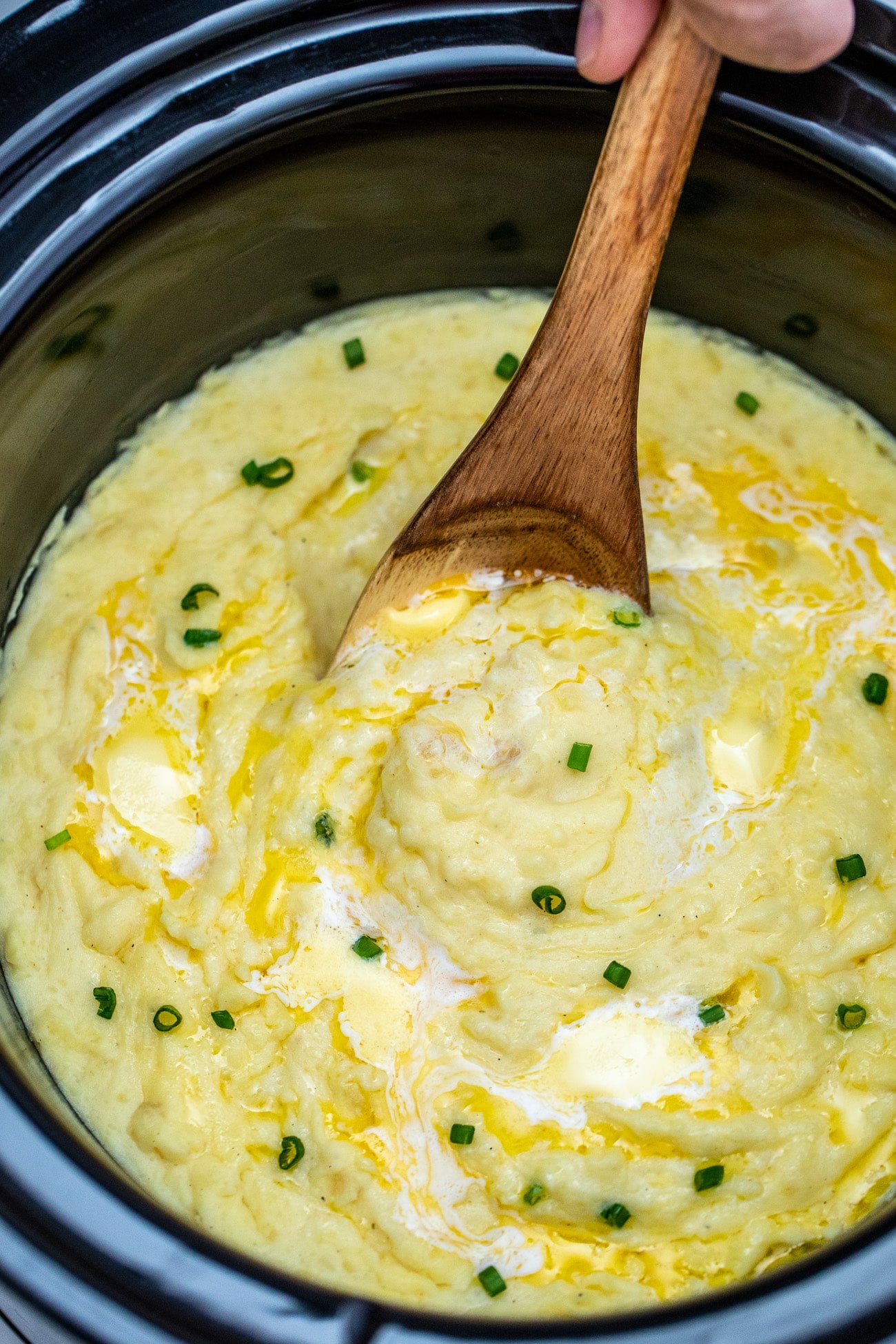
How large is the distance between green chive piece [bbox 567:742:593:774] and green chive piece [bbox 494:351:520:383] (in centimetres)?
97

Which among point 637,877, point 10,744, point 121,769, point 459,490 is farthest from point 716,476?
point 10,744

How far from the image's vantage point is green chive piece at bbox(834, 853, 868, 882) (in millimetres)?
2354

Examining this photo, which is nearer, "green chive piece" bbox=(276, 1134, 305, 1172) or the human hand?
the human hand

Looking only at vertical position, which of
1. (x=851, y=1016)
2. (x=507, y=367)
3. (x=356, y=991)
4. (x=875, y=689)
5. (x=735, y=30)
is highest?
(x=735, y=30)

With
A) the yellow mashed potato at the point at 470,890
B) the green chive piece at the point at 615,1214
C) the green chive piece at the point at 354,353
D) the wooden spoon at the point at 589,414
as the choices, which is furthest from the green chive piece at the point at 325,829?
the green chive piece at the point at 354,353

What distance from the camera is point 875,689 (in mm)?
2531

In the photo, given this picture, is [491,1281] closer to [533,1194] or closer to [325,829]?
[533,1194]

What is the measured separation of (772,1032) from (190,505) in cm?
163

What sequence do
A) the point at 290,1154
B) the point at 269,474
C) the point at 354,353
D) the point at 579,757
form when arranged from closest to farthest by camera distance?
the point at 290,1154
the point at 579,757
the point at 269,474
the point at 354,353

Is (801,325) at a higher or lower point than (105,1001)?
higher

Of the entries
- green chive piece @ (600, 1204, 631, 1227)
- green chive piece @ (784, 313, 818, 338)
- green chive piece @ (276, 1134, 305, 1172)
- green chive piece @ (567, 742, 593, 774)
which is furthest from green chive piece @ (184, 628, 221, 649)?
green chive piece @ (784, 313, 818, 338)

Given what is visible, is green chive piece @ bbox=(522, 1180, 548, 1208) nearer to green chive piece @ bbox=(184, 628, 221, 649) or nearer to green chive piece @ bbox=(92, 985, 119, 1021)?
green chive piece @ bbox=(92, 985, 119, 1021)

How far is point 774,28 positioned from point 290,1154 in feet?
6.94

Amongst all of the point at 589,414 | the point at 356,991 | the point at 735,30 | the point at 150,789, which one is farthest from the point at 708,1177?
the point at 735,30
